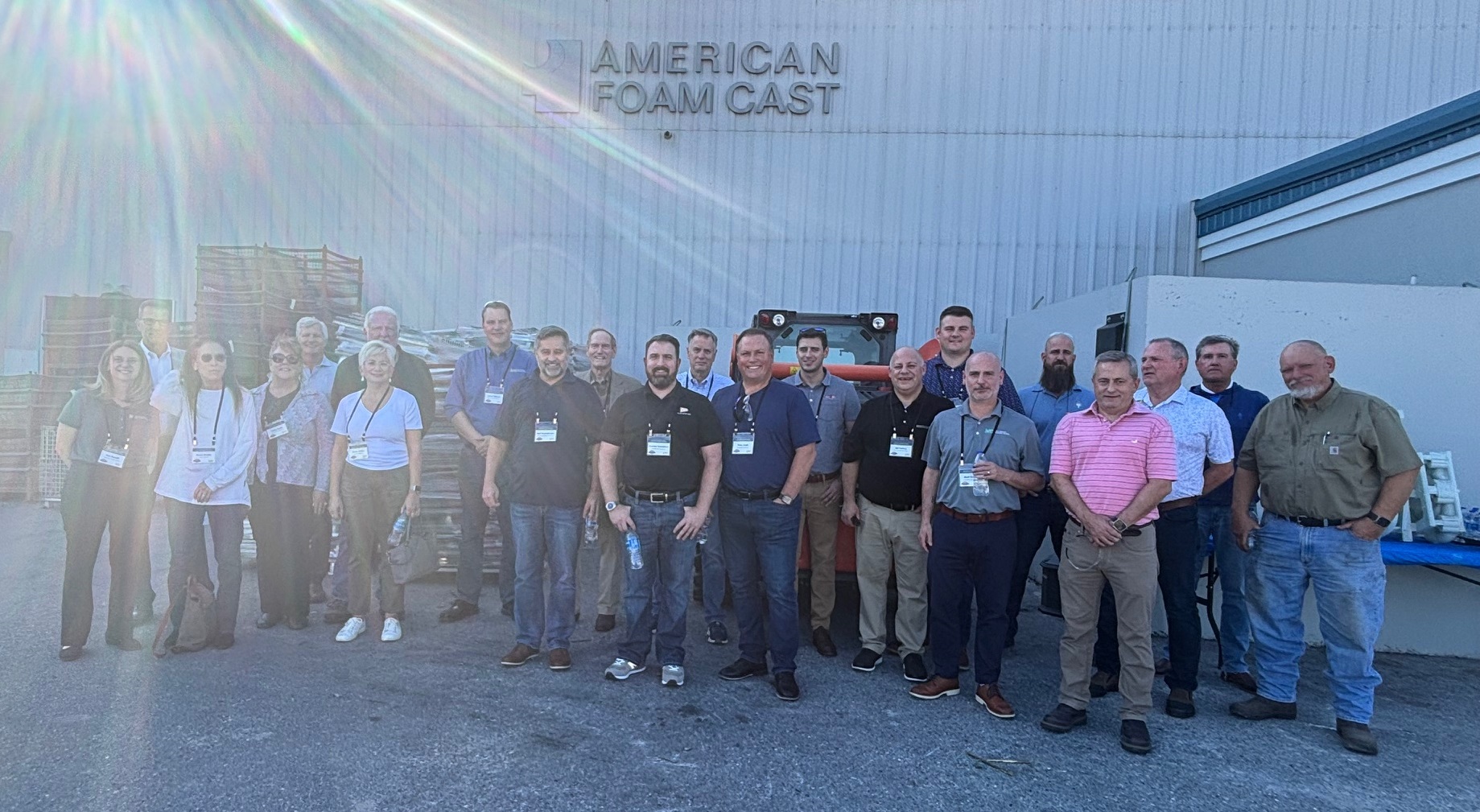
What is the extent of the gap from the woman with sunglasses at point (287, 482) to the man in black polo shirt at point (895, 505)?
3.39 m

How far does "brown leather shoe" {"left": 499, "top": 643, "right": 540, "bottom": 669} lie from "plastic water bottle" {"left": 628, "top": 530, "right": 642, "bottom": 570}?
869 millimetres

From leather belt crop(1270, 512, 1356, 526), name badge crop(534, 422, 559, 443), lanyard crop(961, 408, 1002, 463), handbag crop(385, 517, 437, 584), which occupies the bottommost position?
handbag crop(385, 517, 437, 584)

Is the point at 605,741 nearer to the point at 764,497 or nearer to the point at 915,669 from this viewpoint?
the point at 764,497

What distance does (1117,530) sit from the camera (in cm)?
346

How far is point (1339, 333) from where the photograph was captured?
4980 mm

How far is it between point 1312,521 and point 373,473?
5121mm

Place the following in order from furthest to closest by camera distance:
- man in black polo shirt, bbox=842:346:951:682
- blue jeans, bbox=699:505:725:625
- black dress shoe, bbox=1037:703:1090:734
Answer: blue jeans, bbox=699:505:725:625, man in black polo shirt, bbox=842:346:951:682, black dress shoe, bbox=1037:703:1090:734

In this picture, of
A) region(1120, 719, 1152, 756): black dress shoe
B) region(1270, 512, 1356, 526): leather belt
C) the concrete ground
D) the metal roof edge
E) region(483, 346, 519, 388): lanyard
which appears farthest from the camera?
the metal roof edge

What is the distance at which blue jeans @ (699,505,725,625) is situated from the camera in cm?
477

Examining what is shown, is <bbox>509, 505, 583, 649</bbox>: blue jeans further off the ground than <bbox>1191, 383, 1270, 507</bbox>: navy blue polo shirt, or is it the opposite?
<bbox>1191, 383, 1270, 507</bbox>: navy blue polo shirt

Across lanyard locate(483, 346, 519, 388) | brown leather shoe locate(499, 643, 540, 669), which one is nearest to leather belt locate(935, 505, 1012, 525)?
brown leather shoe locate(499, 643, 540, 669)

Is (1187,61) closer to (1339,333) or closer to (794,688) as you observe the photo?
(1339,333)

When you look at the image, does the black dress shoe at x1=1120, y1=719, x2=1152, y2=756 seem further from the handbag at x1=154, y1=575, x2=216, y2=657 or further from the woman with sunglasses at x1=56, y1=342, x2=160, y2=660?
the woman with sunglasses at x1=56, y1=342, x2=160, y2=660

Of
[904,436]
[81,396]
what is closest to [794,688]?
[904,436]
